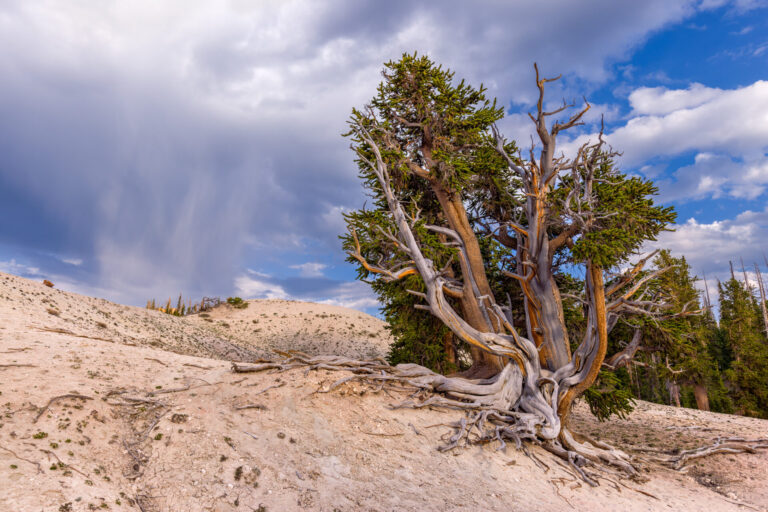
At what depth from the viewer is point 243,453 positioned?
289 inches

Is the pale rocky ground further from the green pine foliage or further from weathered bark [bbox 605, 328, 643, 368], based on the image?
the green pine foliage

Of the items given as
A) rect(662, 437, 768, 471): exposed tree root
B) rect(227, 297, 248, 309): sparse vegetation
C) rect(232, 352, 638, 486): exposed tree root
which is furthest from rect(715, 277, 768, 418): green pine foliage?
rect(227, 297, 248, 309): sparse vegetation

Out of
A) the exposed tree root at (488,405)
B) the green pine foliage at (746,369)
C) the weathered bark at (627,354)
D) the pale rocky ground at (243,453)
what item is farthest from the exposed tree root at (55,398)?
the green pine foliage at (746,369)

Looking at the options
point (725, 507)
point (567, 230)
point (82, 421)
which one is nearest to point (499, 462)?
point (725, 507)

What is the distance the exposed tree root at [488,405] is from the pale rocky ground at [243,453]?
314mm

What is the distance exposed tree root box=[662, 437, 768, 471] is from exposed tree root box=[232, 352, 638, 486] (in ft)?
8.38

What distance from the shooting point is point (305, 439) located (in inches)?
315

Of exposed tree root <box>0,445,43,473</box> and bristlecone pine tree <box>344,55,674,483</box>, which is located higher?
bristlecone pine tree <box>344,55,674,483</box>

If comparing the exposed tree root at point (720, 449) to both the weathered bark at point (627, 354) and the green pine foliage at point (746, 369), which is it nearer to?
the weathered bark at point (627, 354)

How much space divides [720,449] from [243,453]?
1443 centimetres

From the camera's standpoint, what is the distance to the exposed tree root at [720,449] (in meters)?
12.8

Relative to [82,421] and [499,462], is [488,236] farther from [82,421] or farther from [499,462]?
[82,421]

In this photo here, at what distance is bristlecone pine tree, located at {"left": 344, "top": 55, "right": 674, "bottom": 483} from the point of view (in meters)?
11.1

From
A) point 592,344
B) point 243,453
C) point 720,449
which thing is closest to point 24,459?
point 243,453
